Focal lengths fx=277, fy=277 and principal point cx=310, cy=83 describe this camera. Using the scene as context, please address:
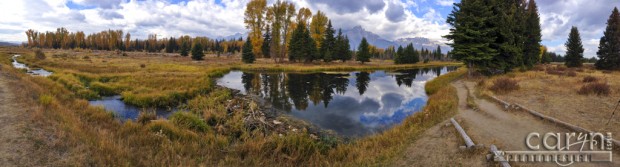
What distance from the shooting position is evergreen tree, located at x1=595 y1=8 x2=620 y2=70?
40281 millimetres

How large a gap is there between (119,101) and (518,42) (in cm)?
3872

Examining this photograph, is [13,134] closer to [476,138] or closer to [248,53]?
[476,138]

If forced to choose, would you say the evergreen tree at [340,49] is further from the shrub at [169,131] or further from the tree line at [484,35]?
the shrub at [169,131]

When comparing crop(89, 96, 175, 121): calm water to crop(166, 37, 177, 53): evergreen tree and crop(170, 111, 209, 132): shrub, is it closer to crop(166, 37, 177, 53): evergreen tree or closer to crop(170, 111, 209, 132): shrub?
crop(170, 111, 209, 132): shrub

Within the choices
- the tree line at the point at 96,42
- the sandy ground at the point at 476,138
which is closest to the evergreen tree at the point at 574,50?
the sandy ground at the point at 476,138

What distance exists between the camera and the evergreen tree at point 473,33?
85.7 ft

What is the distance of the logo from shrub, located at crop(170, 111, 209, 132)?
9847 mm

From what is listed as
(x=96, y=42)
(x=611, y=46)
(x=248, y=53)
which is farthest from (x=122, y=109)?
(x=96, y=42)

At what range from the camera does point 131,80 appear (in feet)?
77.6

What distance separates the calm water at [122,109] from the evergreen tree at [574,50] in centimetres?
6344

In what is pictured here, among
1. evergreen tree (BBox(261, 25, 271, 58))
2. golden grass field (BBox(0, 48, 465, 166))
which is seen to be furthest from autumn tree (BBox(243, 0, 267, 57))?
golden grass field (BBox(0, 48, 465, 166))

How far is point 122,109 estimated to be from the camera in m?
15.1

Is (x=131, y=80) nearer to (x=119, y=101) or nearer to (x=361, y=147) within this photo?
(x=119, y=101)

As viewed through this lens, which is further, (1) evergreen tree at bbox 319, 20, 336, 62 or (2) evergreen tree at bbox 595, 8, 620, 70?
(1) evergreen tree at bbox 319, 20, 336, 62
